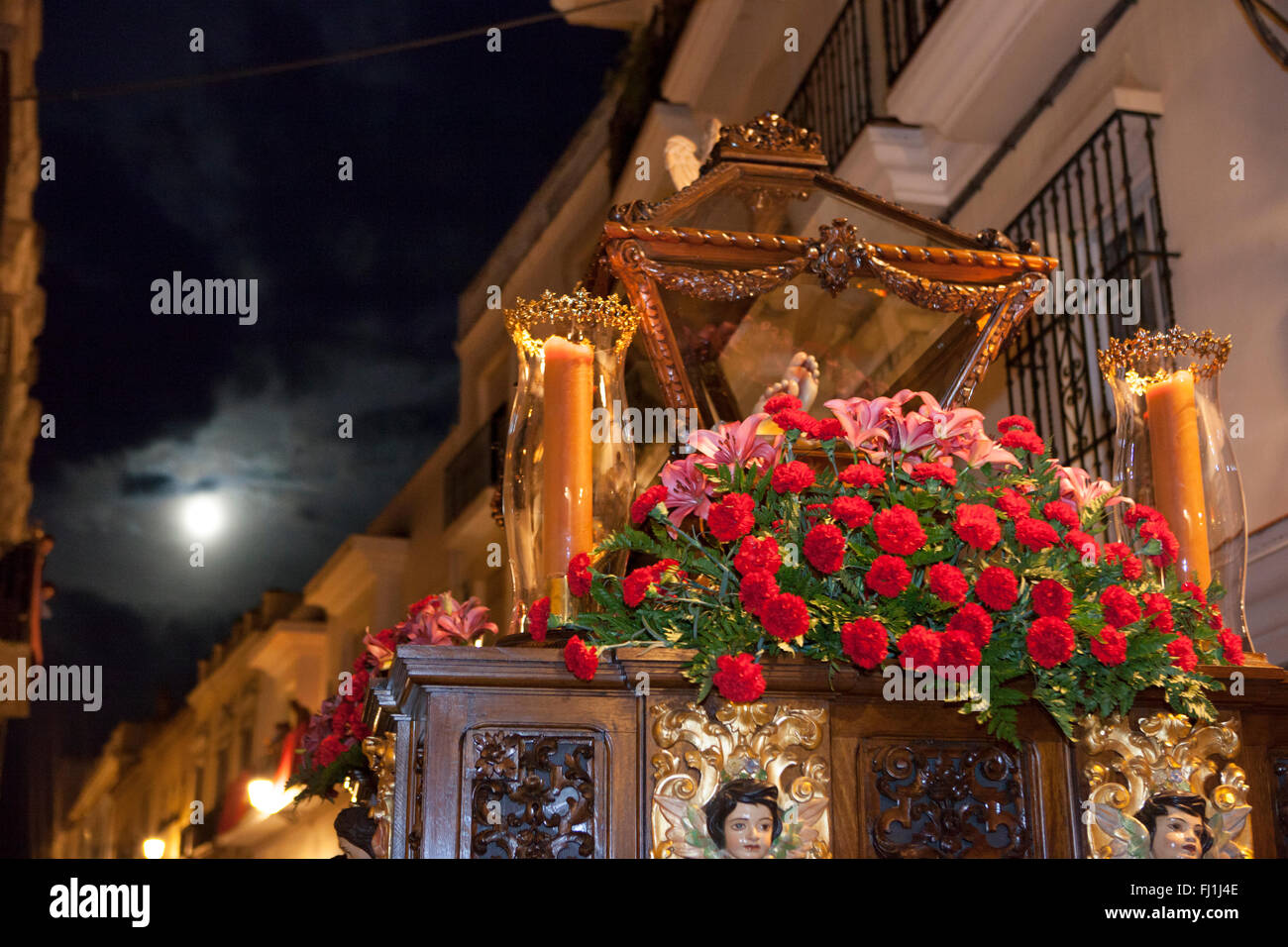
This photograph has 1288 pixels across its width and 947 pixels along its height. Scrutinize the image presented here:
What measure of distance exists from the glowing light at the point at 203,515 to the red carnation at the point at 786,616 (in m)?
Result: 26.2

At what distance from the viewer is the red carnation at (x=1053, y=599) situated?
2.37 meters

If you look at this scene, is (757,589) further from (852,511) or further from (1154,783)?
(1154,783)

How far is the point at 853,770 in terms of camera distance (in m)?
2.38

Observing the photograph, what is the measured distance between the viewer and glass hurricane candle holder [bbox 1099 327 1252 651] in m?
2.87

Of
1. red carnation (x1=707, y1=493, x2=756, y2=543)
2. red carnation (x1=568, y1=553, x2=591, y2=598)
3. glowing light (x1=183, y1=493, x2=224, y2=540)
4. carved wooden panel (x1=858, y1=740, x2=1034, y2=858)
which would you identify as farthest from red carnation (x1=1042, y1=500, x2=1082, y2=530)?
glowing light (x1=183, y1=493, x2=224, y2=540)

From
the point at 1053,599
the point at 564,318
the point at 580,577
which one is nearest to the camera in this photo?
the point at 1053,599

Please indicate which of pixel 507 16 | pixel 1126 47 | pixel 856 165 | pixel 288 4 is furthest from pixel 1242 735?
pixel 288 4

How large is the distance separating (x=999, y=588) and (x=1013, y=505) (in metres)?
0.19

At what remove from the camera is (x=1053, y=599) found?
2.37m

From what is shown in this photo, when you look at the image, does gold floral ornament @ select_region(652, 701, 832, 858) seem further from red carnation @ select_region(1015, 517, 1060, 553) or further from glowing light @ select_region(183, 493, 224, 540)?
glowing light @ select_region(183, 493, 224, 540)

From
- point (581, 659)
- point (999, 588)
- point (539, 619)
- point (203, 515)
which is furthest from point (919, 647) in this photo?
point (203, 515)

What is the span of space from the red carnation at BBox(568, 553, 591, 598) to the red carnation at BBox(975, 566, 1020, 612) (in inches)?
24.5

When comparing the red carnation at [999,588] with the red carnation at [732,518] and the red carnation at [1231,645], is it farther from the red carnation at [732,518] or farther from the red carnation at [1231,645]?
the red carnation at [1231,645]
